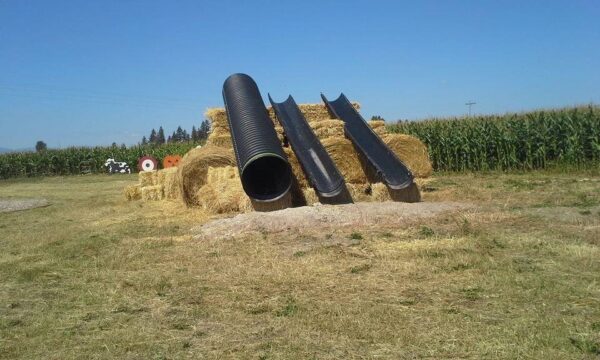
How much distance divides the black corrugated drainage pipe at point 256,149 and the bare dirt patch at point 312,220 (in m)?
1.53

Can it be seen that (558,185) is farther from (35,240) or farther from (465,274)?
(35,240)

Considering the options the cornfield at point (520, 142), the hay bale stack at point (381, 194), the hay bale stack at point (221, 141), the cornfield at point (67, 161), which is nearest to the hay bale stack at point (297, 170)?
the hay bale stack at point (381, 194)

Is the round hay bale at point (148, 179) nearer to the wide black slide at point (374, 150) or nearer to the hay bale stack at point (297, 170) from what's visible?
the wide black slide at point (374, 150)

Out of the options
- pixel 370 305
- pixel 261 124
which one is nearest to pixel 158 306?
pixel 370 305

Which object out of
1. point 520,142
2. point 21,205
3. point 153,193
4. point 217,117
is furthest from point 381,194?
point 21,205

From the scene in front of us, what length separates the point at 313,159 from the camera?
13273mm

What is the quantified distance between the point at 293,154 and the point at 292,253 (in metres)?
5.62

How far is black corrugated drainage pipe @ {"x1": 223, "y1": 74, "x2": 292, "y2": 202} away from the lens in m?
11.7

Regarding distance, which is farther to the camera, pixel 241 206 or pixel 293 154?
pixel 293 154

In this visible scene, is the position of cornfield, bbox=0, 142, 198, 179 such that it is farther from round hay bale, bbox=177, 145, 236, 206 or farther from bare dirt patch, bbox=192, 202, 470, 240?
bare dirt patch, bbox=192, 202, 470, 240

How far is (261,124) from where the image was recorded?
41.5 feet

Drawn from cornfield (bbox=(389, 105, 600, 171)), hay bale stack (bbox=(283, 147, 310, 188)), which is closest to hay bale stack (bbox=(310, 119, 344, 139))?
hay bale stack (bbox=(283, 147, 310, 188))

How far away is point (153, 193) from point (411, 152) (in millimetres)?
7382

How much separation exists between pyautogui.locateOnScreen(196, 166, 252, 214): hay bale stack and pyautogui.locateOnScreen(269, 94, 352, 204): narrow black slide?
5.07 feet
